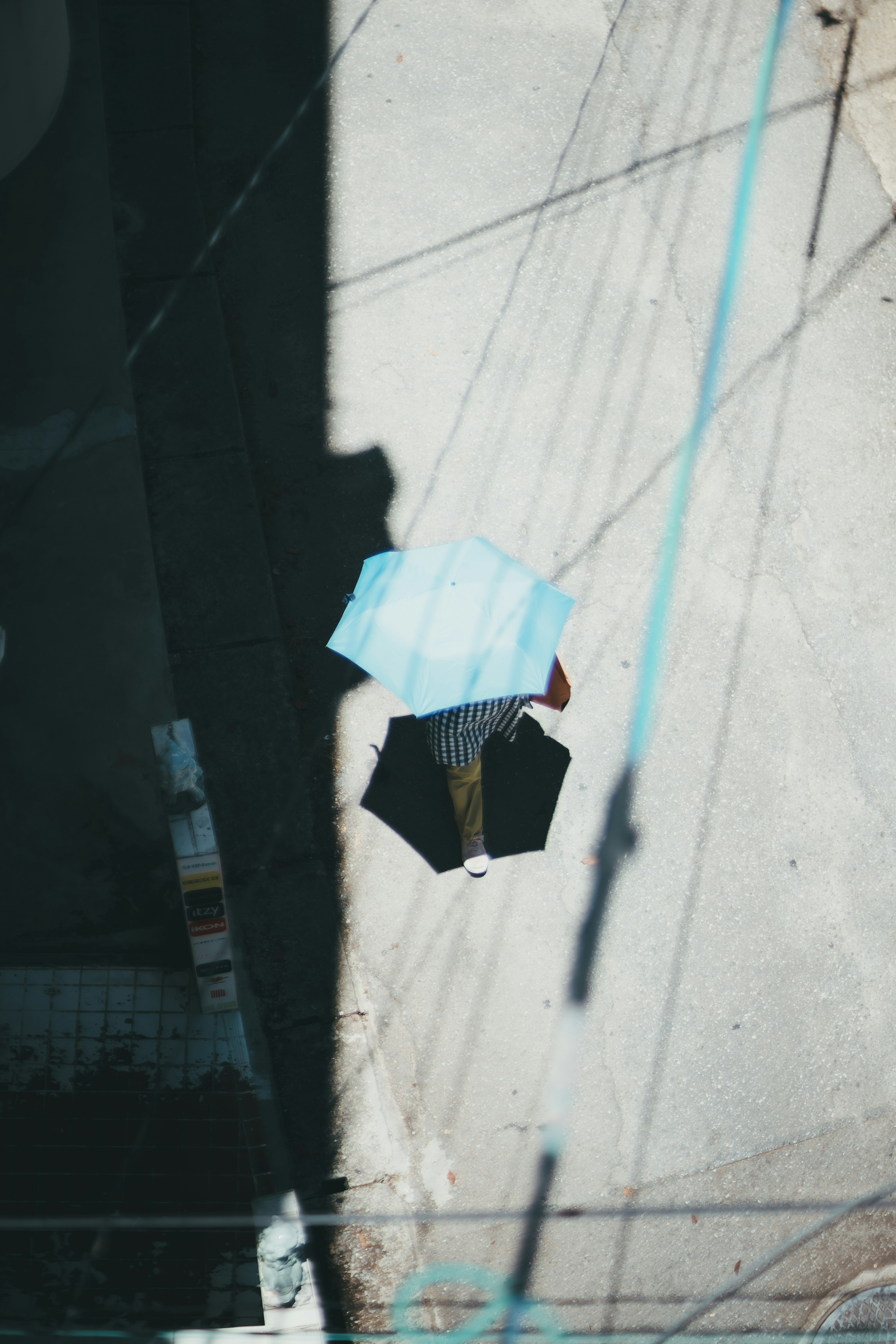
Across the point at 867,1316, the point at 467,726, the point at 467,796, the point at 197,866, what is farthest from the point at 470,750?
the point at 867,1316

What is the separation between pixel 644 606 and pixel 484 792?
1616 millimetres

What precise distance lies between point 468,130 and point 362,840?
17.7 ft

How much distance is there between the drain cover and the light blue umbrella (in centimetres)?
387

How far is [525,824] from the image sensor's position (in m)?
5.87

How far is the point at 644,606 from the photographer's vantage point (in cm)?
634

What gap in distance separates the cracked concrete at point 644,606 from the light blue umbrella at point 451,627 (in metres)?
1.27

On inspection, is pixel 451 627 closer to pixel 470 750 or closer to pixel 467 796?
pixel 470 750

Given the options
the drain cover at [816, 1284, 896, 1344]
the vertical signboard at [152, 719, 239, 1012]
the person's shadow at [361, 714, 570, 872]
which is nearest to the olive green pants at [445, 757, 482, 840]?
the person's shadow at [361, 714, 570, 872]

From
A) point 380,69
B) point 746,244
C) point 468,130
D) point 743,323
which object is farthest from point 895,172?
point 380,69

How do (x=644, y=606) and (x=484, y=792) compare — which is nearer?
(x=484, y=792)

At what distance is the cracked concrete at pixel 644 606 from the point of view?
538 centimetres

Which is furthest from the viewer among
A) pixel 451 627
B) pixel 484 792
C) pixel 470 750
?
pixel 484 792

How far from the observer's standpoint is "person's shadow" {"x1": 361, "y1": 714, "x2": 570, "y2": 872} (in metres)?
5.80

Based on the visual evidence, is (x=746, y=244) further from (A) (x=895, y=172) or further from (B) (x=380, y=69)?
(B) (x=380, y=69)
